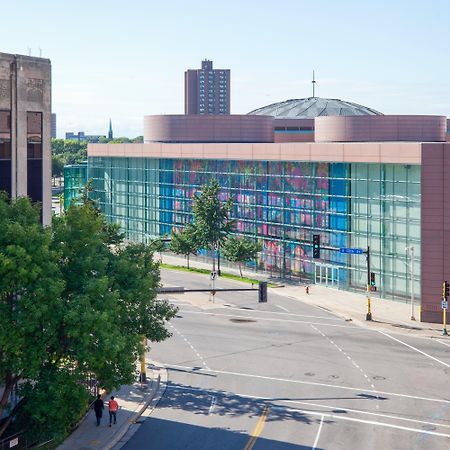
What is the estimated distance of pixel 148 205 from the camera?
373ft

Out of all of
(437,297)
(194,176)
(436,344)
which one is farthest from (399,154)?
(194,176)

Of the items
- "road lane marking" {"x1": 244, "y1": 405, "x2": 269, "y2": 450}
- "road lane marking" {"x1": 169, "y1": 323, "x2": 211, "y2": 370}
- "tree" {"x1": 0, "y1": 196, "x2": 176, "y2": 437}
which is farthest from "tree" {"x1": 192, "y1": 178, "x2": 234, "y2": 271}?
"tree" {"x1": 0, "y1": 196, "x2": 176, "y2": 437}

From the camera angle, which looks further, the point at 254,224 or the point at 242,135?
the point at 242,135

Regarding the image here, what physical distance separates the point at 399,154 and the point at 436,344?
1990cm

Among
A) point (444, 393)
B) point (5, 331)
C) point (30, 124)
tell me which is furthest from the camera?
point (444, 393)

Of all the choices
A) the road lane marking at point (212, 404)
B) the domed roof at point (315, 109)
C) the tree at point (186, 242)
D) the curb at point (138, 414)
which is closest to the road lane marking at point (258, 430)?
the road lane marking at point (212, 404)

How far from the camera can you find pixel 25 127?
4316cm

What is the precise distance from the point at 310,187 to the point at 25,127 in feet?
159

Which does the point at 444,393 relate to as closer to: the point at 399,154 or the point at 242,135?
the point at 399,154

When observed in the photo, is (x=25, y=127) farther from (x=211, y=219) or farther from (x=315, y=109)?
(x=315, y=109)

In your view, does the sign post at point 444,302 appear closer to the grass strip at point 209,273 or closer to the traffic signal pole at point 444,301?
the traffic signal pole at point 444,301

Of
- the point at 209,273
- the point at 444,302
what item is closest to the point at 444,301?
the point at 444,302

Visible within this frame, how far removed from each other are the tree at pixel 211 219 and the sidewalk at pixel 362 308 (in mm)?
6305

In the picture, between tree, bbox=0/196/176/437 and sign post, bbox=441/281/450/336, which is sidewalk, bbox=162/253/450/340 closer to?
sign post, bbox=441/281/450/336
